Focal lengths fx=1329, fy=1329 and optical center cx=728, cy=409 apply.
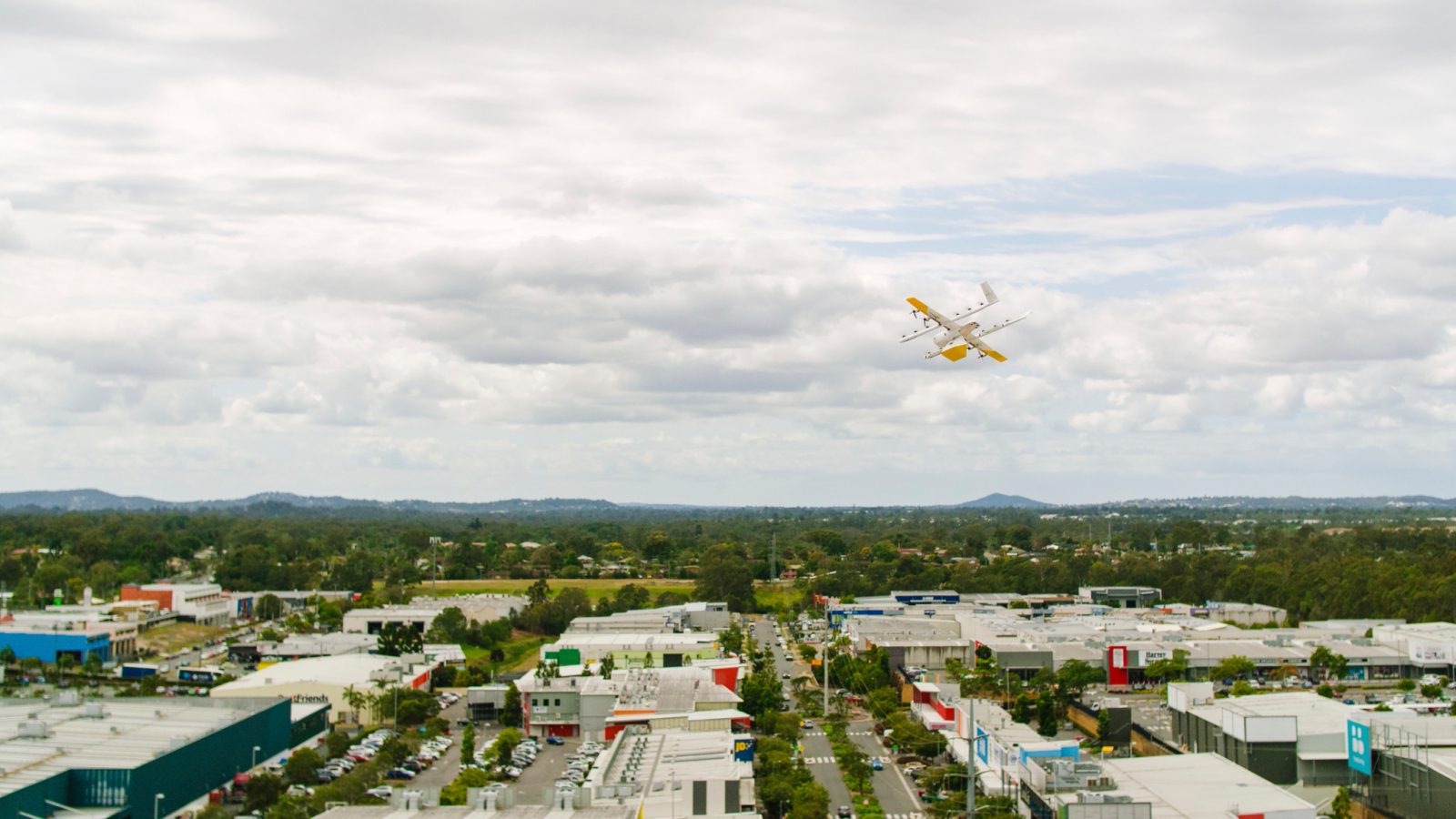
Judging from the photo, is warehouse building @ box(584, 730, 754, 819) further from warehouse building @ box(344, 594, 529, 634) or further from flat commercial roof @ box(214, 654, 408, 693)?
warehouse building @ box(344, 594, 529, 634)

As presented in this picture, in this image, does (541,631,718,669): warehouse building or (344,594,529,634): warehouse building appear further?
(344,594,529,634): warehouse building

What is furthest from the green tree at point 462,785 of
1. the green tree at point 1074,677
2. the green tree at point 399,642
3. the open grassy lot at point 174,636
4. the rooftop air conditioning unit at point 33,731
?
the open grassy lot at point 174,636

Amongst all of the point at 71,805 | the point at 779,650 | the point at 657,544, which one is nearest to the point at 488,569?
the point at 657,544

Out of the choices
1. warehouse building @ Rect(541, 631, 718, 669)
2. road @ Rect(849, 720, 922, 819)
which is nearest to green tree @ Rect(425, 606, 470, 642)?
warehouse building @ Rect(541, 631, 718, 669)

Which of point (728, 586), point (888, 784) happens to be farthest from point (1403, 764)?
point (728, 586)

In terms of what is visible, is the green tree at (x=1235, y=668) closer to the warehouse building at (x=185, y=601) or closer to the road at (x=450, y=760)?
the road at (x=450, y=760)

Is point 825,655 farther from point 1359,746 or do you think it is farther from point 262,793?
point 262,793
